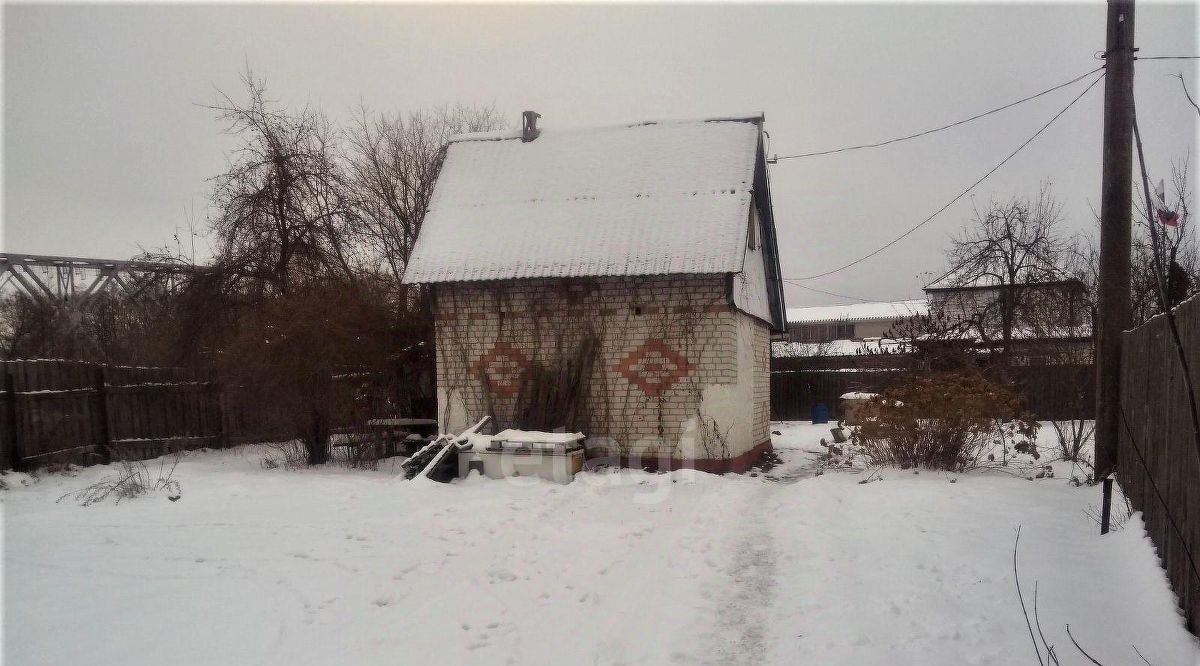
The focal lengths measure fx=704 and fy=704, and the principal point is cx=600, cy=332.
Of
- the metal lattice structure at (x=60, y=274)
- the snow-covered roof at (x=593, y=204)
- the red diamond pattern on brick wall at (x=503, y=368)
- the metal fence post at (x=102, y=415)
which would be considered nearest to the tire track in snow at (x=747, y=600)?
the snow-covered roof at (x=593, y=204)

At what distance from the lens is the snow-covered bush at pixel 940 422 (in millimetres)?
8555

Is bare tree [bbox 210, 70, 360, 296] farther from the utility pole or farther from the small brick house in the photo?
the utility pole

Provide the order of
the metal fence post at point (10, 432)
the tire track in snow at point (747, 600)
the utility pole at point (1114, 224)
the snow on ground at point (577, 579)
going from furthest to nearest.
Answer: the metal fence post at point (10, 432) → the utility pole at point (1114, 224) → the tire track in snow at point (747, 600) → the snow on ground at point (577, 579)

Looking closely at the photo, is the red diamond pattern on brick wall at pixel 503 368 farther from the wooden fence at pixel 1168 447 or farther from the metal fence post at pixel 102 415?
the wooden fence at pixel 1168 447

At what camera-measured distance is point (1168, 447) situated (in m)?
4.26

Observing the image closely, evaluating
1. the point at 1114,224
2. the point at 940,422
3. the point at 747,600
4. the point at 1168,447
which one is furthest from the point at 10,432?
the point at 1114,224

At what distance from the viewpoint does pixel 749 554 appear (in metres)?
6.16

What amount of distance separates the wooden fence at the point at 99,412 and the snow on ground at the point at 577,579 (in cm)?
198

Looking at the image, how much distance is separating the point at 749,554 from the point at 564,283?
5.60 metres

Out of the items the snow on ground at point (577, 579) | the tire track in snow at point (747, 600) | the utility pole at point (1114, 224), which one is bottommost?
the tire track in snow at point (747, 600)

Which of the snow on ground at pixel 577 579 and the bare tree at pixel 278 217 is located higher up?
the bare tree at pixel 278 217

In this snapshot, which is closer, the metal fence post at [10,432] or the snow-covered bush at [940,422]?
the snow-covered bush at [940,422]

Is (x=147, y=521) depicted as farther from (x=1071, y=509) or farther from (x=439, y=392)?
(x=1071, y=509)

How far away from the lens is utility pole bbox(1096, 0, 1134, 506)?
727cm
